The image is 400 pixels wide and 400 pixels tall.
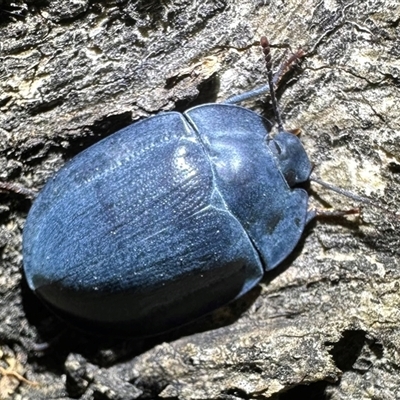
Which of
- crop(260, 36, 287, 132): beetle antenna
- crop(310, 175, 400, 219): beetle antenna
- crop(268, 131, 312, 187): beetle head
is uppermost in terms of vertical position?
crop(260, 36, 287, 132): beetle antenna

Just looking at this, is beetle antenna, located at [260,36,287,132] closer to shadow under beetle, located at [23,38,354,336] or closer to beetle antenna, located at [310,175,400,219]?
shadow under beetle, located at [23,38,354,336]

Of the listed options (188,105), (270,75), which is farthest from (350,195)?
(188,105)

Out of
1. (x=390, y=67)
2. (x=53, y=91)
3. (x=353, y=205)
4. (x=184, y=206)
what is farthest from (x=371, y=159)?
(x=53, y=91)

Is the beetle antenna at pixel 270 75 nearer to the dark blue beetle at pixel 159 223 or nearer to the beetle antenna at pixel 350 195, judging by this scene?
the dark blue beetle at pixel 159 223

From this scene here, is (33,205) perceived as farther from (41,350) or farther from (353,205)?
(353,205)

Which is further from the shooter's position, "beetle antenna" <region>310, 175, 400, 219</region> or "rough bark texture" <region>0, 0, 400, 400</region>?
"beetle antenna" <region>310, 175, 400, 219</region>

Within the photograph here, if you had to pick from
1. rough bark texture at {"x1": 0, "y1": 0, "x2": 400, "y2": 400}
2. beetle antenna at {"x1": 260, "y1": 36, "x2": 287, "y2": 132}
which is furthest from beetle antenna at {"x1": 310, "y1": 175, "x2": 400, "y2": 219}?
beetle antenna at {"x1": 260, "y1": 36, "x2": 287, "y2": 132}

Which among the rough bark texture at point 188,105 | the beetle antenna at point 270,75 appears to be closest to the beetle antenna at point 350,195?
the rough bark texture at point 188,105

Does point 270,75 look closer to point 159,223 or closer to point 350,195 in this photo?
point 350,195
